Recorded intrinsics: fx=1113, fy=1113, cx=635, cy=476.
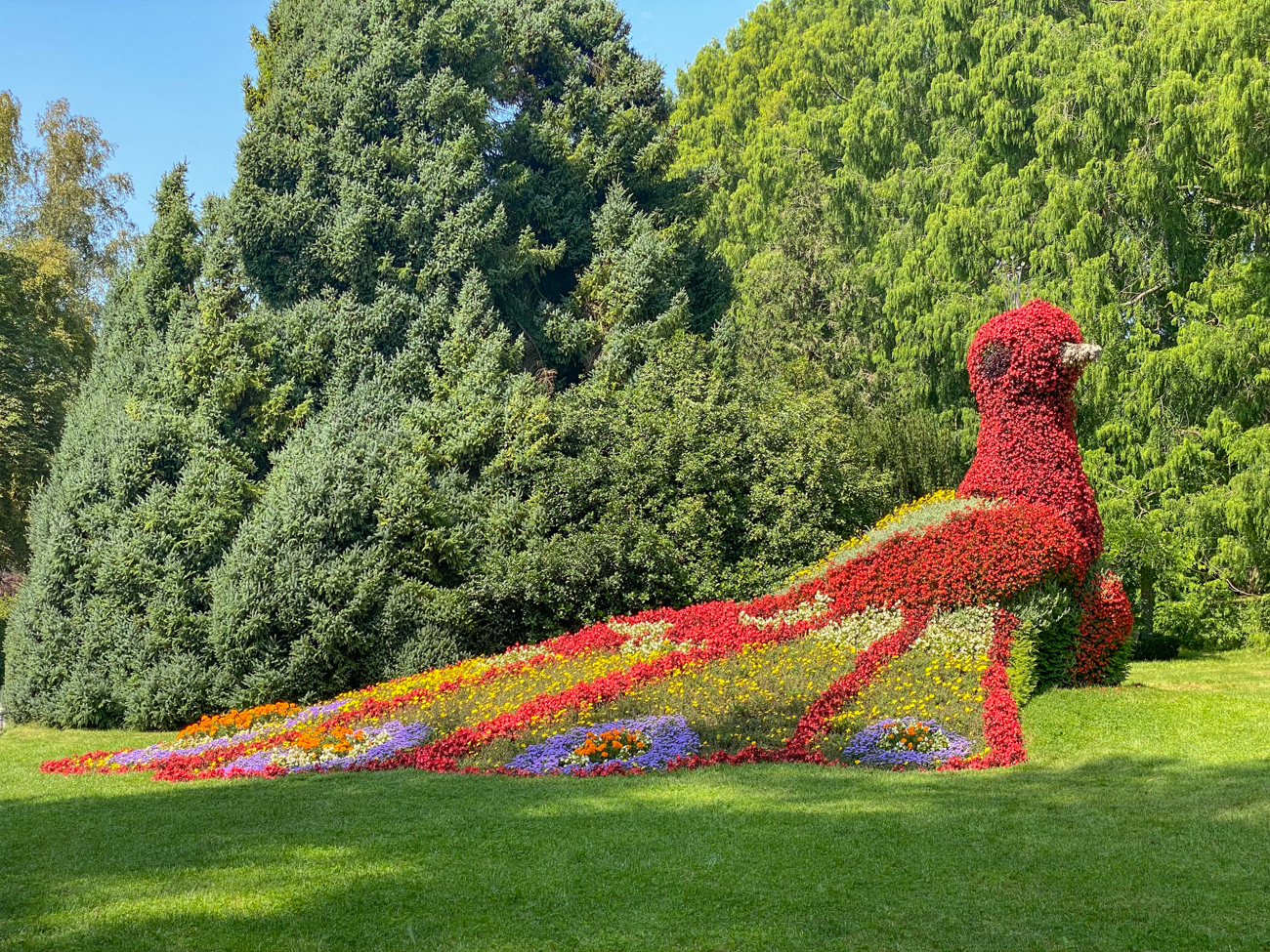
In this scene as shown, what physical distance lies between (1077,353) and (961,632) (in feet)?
14.0

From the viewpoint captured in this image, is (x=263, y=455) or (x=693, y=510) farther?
(x=263, y=455)

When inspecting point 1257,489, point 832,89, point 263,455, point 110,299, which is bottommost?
point 1257,489

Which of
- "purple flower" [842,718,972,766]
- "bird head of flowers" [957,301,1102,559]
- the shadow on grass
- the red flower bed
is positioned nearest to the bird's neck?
"bird head of flowers" [957,301,1102,559]

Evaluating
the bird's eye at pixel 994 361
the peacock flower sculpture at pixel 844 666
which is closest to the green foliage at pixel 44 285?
the peacock flower sculpture at pixel 844 666

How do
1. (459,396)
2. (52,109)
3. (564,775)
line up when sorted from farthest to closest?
(52,109) < (459,396) < (564,775)

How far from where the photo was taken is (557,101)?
25859 mm

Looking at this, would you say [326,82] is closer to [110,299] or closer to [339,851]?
[110,299]

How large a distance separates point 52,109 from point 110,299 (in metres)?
15.8

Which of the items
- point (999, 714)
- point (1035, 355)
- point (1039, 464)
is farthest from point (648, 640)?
point (1035, 355)

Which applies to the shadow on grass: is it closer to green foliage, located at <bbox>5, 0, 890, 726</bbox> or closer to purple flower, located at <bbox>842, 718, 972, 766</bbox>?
purple flower, located at <bbox>842, 718, 972, 766</bbox>

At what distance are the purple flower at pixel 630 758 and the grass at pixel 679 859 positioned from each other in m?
0.69

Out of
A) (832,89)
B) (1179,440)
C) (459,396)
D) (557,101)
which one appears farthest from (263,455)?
(832,89)

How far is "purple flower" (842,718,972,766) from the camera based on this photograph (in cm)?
1024

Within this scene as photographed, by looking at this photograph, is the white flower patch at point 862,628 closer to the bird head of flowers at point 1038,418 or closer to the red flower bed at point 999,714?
the red flower bed at point 999,714
